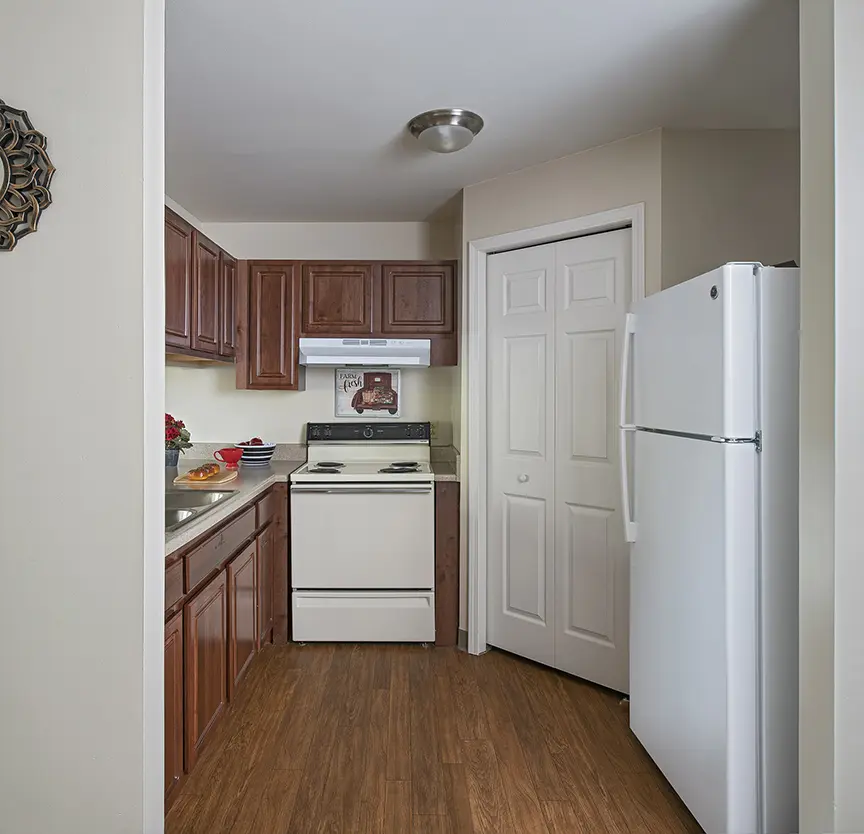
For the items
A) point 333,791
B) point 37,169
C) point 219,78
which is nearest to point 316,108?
point 219,78

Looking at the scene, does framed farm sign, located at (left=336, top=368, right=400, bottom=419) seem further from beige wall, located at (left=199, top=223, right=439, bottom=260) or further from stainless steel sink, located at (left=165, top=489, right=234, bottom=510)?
stainless steel sink, located at (left=165, top=489, right=234, bottom=510)

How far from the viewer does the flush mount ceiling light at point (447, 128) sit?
2564 mm

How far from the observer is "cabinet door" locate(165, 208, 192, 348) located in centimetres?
272

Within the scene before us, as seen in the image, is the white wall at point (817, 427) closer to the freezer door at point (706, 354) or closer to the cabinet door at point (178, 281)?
the freezer door at point (706, 354)

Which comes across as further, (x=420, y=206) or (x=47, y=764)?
(x=420, y=206)

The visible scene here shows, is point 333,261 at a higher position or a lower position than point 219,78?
lower

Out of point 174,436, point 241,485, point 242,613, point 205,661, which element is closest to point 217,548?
point 205,661

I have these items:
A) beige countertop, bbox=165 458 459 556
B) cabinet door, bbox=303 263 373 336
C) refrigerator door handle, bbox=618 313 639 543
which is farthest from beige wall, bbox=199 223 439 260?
refrigerator door handle, bbox=618 313 639 543

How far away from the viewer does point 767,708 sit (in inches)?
71.3

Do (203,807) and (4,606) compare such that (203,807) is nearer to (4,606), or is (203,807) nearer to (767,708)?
(4,606)

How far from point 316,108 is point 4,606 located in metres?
1.91

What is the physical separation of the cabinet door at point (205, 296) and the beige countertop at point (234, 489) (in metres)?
0.67

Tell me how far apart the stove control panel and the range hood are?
456mm

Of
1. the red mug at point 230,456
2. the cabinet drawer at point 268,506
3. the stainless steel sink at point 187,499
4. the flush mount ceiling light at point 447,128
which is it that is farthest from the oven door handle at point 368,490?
the flush mount ceiling light at point 447,128
